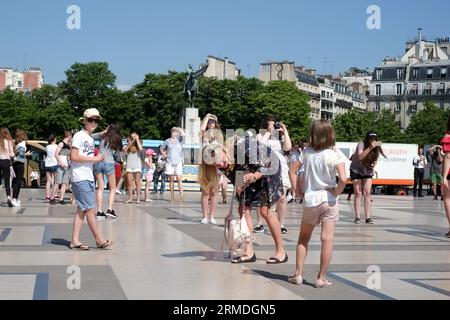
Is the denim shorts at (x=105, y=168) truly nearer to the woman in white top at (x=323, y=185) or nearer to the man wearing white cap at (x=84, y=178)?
the man wearing white cap at (x=84, y=178)

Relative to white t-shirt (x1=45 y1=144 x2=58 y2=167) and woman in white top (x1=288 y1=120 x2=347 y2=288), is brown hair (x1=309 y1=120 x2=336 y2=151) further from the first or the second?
white t-shirt (x1=45 y1=144 x2=58 y2=167)

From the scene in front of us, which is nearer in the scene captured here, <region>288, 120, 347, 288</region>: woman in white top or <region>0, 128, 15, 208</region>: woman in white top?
<region>288, 120, 347, 288</region>: woman in white top

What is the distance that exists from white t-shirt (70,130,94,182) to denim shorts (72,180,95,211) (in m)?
0.07

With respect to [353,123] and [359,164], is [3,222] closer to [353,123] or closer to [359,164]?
[359,164]

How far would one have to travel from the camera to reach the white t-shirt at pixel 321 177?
24.1ft

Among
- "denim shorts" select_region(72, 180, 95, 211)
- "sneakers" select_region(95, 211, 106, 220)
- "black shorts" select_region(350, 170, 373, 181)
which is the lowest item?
"sneakers" select_region(95, 211, 106, 220)

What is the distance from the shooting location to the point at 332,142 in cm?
734

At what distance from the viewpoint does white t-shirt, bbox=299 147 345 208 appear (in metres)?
7.35

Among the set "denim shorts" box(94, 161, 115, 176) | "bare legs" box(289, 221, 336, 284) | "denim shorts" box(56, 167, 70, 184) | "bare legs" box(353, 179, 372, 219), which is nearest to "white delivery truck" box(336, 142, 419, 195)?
"denim shorts" box(56, 167, 70, 184)

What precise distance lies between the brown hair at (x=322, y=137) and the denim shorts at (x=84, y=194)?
3604mm

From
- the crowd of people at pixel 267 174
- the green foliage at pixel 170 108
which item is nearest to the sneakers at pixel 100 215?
the crowd of people at pixel 267 174

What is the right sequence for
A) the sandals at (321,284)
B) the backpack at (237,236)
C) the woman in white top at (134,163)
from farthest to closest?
the woman in white top at (134,163)
the backpack at (237,236)
the sandals at (321,284)
